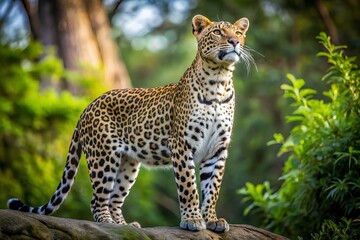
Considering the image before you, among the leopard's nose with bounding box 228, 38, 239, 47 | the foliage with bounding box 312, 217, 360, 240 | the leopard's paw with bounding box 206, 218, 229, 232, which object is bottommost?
the foliage with bounding box 312, 217, 360, 240

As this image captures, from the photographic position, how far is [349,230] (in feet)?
34.7

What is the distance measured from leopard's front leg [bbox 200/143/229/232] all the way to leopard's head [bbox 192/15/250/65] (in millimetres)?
→ 1263

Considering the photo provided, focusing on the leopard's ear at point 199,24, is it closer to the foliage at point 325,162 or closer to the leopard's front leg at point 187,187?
the leopard's front leg at point 187,187

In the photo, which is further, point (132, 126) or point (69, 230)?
point (132, 126)

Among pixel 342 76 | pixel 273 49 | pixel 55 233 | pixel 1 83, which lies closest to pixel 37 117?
pixel 1 83

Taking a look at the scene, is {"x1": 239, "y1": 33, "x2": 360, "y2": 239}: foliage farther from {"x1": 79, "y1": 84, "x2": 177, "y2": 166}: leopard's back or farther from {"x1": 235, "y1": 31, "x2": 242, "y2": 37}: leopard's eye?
{"x1": 79, "y1": 84, "x2": 177, "y2": 166}: leopard's back

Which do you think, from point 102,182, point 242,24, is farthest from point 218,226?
point 242,24

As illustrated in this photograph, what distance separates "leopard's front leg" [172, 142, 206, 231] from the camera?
1028cm

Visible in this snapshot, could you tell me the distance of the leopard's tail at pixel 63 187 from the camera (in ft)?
33.7

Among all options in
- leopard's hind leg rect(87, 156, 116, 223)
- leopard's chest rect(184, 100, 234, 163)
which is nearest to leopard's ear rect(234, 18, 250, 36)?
leopard's chest rect(184, 100, 234, 163)

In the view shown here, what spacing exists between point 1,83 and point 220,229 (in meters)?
14.1

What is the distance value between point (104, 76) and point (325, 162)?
1319 centimetres

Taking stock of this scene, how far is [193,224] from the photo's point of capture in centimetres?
1014

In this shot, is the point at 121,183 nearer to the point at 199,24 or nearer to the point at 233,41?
the point at 199,24
